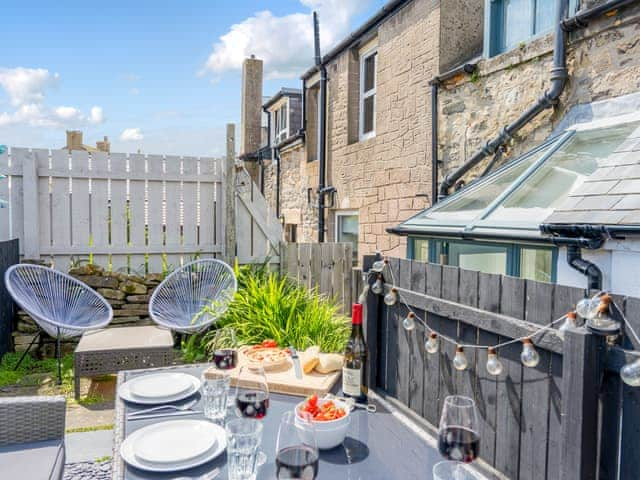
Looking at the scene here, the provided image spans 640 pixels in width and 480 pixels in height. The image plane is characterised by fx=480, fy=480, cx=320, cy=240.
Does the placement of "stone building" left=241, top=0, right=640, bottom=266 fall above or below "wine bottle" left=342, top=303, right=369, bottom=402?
above

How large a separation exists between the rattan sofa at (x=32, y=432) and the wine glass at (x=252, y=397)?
1102mm

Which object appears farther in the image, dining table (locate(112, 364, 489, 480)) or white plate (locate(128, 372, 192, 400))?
white plate (locate(128, 372, 192, 400))

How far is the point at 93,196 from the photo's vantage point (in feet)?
19.1

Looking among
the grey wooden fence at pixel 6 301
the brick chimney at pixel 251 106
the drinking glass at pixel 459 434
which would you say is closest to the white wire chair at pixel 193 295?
the grey wooden fence at pixel 6 301

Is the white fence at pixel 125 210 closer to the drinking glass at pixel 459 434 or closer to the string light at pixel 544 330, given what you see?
the string light at pixel 544 330

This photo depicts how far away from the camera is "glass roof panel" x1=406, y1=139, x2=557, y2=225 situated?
3.84m

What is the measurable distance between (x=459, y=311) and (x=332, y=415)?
64cm

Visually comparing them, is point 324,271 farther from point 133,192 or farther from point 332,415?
point 332,415

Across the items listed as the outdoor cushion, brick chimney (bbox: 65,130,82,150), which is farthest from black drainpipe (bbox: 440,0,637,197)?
brick chimney (bbox: 65,130,82,150)

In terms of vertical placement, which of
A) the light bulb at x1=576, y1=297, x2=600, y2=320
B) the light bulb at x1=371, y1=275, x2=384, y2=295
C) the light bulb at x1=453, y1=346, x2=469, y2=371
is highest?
the light bulb at x1=576, y1=297, x2=600, y2=320

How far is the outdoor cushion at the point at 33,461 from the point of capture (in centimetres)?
213

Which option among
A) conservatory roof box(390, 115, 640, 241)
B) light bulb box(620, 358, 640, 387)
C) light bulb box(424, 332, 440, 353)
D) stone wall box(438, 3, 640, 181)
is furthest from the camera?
stone wall box(438, 3, 640, 181)

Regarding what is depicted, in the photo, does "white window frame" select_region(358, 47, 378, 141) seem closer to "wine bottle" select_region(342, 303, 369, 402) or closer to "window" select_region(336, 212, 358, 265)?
"window" select_region(336, 212, 358, 265)

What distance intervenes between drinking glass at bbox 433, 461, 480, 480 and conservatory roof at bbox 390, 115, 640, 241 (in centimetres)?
156
